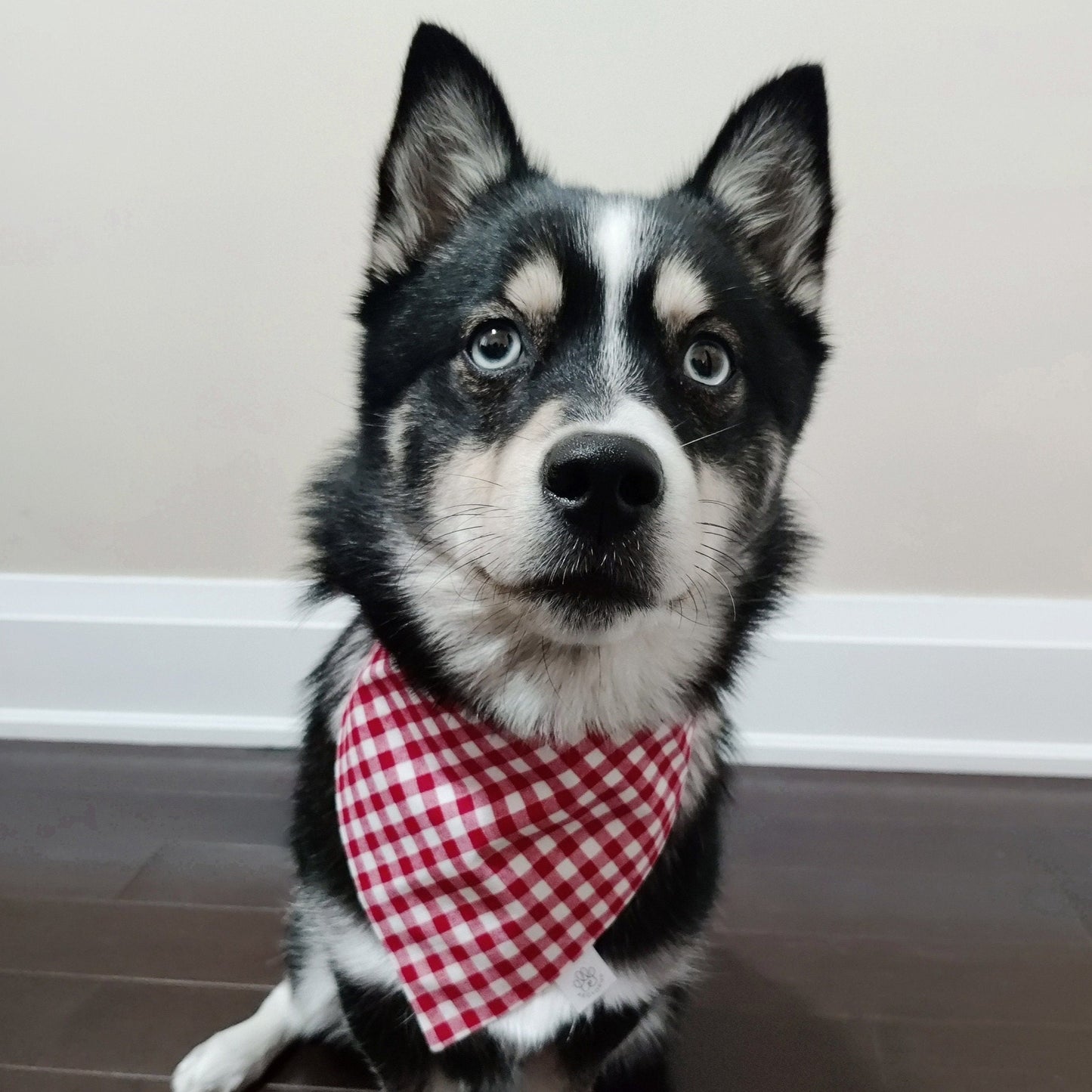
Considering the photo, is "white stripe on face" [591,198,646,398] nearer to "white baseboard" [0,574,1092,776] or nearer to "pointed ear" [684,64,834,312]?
"pointed ear" [684,64,834,312]

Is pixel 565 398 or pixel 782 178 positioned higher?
pixel 782 178

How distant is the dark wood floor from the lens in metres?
1.22

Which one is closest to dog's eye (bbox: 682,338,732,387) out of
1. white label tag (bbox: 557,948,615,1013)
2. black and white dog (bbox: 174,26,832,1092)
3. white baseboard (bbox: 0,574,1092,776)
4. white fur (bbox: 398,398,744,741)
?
black and white dog (bbox: 174,26,832,1092)

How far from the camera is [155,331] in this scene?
6.21ft

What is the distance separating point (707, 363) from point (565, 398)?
0.22m

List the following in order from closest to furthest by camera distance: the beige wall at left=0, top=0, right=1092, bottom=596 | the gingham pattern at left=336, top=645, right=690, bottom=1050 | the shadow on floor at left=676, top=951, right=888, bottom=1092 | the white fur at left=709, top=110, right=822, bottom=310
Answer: the gingham pattern at left=336, top=645, right=690, bottom=1050 → the white fur at left=709, top=110, right=822, bottom=310 → the shadow on floor at left=676, top=951, right=888, bottom=1092 → the beige wall at left=0, top=0, right=1092, bottom=596

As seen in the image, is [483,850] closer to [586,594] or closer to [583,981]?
[583,981]

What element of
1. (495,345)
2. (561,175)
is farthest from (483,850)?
(561,175)

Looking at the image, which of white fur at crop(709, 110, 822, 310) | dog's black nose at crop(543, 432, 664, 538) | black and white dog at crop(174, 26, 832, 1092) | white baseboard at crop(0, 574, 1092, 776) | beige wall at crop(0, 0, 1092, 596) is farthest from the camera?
white baseboard at crop(0, 574, 1092, 776)

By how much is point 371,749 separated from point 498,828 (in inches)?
7.0

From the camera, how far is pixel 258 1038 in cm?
119

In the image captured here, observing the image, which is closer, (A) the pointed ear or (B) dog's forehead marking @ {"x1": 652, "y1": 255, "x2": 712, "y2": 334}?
(B) dog's forehead marking @ {"x1": 652, "y1": 255, "x2": 712, "y2": 334}

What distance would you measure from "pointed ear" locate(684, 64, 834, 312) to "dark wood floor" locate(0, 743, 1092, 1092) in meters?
1.07

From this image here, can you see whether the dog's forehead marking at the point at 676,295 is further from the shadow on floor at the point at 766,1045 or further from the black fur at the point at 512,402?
the shadow on floor at the point at 766,1045
